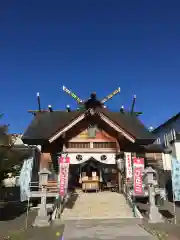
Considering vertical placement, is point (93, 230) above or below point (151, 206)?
below

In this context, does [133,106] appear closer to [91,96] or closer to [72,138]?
[91,96]

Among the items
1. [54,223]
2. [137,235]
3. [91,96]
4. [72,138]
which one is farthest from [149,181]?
[91,96]

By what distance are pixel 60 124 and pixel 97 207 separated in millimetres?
9576

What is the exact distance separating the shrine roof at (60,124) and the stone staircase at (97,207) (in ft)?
17.2

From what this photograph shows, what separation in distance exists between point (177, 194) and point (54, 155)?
1015cm

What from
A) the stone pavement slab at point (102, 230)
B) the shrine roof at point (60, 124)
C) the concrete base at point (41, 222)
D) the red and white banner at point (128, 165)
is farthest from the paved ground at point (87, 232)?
the shrine roof at point (60, 124)

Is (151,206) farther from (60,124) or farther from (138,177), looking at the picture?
(60,124)

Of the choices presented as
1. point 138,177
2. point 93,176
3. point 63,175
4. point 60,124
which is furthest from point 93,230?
point 60,124

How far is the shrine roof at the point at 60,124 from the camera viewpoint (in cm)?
1952

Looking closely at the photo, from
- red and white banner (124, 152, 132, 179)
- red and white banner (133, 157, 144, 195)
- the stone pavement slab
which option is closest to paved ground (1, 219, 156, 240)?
the stone pavement slab

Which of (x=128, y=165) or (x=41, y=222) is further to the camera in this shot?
(x=128, y=165)

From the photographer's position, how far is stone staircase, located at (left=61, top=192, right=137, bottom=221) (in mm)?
13586

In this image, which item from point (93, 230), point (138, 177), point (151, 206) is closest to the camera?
point (93, 230)

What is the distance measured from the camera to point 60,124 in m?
22.5
